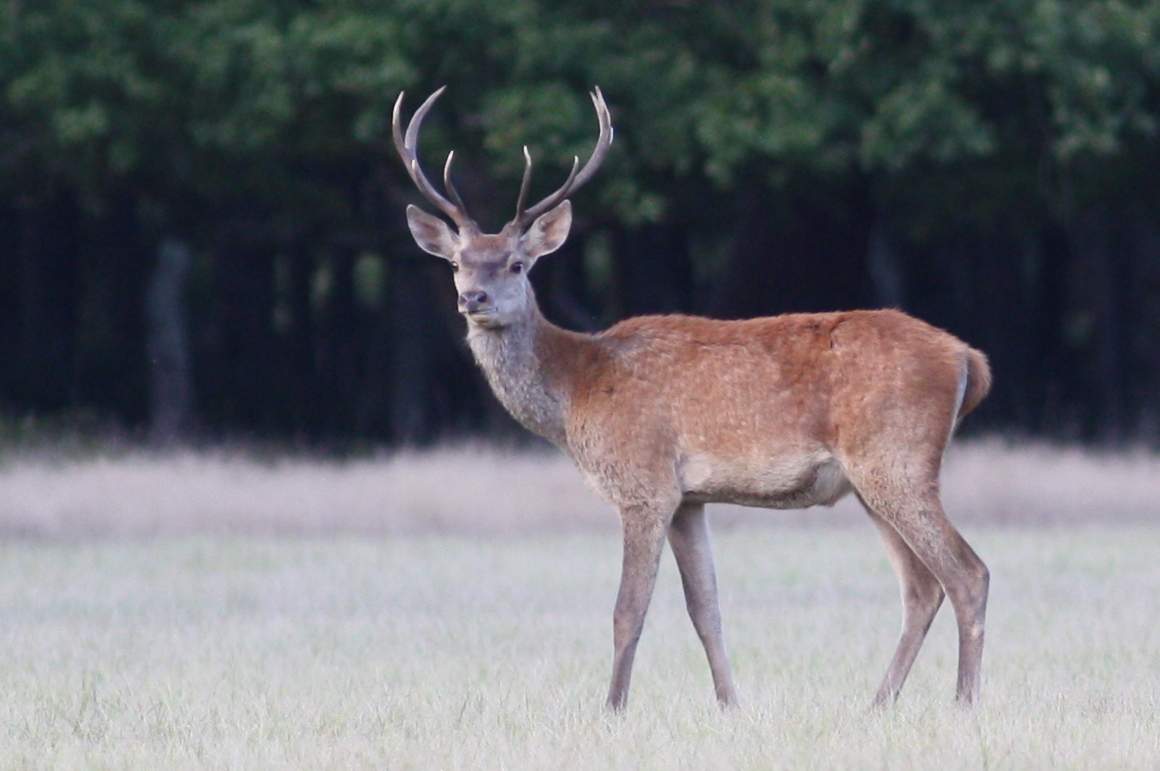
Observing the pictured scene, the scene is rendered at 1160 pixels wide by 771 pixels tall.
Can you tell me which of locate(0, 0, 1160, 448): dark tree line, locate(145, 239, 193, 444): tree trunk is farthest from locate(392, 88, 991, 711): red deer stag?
locate(145, 239, 193, 444): tree trunk

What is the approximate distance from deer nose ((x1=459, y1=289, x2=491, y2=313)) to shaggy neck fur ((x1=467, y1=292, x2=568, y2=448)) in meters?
0.24

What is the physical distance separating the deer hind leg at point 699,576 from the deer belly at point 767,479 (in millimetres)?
201

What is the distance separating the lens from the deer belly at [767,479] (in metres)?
7.80

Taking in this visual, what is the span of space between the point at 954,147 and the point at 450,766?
38.7ft

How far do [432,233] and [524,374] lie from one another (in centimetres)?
84

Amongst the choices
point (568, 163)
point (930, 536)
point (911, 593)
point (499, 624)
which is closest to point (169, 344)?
point (568, 163)

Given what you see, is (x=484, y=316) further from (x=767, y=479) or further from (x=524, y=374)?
(x=767, y=479)

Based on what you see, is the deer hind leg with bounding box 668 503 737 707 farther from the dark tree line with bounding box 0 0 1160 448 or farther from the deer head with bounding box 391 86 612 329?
the dark tree line with bounding box 0 0 1160 448

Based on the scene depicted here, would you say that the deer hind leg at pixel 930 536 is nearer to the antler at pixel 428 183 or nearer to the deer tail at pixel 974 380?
the deer tail at pixel 974 380

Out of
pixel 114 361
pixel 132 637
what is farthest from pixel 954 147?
pixel 114 361

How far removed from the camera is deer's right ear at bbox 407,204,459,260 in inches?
338

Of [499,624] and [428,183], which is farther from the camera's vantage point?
[499,624]

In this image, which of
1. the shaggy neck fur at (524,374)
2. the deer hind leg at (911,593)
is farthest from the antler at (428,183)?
the deer hind leg at (911,593)

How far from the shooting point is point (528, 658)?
9172 mm
